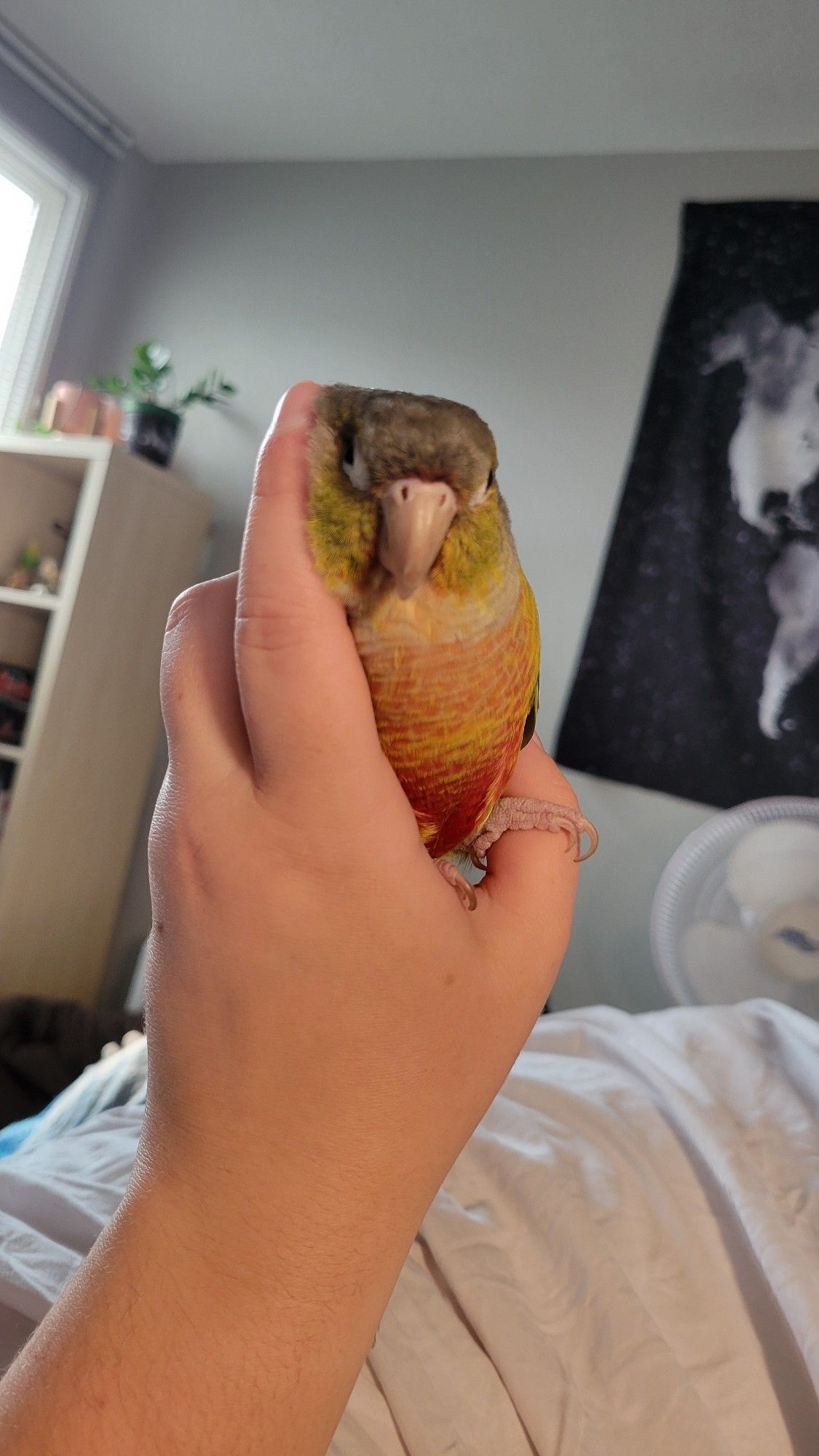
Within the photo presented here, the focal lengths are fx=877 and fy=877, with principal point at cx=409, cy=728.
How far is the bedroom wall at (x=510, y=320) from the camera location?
8.60 feet

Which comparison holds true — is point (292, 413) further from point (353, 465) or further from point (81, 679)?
point (81, 679)

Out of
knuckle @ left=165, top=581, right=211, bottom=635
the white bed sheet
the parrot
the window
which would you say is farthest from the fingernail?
the window

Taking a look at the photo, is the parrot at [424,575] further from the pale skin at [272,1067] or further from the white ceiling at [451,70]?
the white ceiling at [451,70]

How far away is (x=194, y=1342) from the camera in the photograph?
0.53 meters

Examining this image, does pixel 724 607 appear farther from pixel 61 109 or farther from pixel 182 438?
pixel 61 109

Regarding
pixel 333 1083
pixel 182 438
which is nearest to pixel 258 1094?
pixel 333 1083

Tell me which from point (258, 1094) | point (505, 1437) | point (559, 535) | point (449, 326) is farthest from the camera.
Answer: point (449, 326)

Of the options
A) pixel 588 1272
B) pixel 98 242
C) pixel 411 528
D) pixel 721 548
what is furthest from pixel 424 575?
pixel 98 242

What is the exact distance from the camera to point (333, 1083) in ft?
1.86

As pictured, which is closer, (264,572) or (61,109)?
(264,572)

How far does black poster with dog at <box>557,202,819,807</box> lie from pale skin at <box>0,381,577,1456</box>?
2.03m

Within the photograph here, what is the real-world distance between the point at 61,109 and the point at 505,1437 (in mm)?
3797

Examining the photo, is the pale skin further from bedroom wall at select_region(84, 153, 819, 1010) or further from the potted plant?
the potted plant

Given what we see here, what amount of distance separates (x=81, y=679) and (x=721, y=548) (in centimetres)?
194
